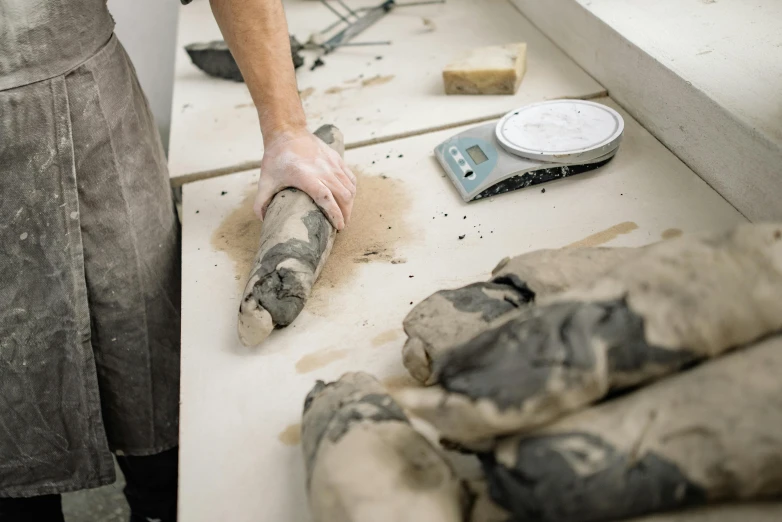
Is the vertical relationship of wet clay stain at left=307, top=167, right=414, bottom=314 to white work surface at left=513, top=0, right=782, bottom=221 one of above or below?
below

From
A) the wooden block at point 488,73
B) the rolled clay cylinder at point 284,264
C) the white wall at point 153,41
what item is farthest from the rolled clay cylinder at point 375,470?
the white wall at point 153,41

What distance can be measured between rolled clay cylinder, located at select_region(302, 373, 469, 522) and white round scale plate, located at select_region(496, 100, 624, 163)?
74cm

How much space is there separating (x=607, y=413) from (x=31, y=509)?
1.45 metres

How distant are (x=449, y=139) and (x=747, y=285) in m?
0.91

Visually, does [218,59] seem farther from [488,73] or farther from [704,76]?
[704,76]

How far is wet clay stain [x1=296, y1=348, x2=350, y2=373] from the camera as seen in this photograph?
114cm

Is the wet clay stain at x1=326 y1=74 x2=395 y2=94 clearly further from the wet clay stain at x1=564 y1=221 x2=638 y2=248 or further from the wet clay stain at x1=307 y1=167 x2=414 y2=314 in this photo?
the wet clay stain at x1=564 y1=221 x2=638 y2=248

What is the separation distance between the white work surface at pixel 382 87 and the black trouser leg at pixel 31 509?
0.82 m

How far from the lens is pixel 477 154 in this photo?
4.97ft

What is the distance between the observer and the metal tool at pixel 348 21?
7.11 ft

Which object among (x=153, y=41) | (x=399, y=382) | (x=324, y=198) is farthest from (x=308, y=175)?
(x=153, y=41)

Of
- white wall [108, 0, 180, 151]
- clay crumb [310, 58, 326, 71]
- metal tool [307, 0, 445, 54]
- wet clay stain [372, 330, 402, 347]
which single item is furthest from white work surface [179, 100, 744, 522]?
white wall [108, 0, 180, 151]

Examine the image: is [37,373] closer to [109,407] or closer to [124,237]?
[109,407]

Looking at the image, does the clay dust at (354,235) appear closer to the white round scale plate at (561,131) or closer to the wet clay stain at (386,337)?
the wet clay stain at (386,337)
